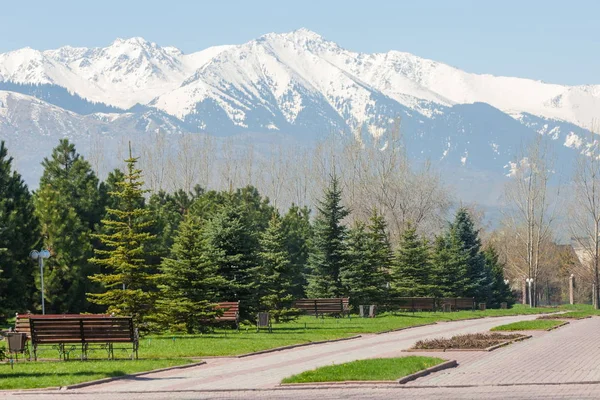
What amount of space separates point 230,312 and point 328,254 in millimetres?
19260

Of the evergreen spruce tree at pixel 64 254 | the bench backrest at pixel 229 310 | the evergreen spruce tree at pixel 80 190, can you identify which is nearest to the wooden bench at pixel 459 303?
the evergreen spruce tree at pixel 80 190

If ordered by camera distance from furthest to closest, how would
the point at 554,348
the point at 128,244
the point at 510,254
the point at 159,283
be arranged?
the point at 510,254, the point at 159,283, the point at 128,244, the point at 554,348

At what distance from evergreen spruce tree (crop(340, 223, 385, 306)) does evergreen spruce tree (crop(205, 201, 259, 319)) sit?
1571 cm

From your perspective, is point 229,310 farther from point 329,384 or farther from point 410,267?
point 410,267

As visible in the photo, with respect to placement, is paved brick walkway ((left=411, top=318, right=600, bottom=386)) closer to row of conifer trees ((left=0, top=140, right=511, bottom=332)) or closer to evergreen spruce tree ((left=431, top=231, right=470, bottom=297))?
row of conifer trees ((left=0, top=140, right=511, bottom=332))

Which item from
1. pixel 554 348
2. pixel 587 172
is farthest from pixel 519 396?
pixel 587 172

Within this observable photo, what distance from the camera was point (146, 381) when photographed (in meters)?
23.6

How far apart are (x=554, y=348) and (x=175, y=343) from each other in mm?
11528

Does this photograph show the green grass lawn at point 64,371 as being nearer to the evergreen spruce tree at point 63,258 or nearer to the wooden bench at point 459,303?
the evergreen spruce tree at point 63,258

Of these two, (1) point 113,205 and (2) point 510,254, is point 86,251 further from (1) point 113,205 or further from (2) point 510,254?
(2) point 510,254

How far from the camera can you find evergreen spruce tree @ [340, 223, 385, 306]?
61.4 meters

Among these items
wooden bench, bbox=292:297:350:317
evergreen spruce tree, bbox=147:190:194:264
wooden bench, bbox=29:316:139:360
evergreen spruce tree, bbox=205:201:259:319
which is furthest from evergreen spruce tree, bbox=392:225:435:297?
wooden bench, bbox=29:316:139:360

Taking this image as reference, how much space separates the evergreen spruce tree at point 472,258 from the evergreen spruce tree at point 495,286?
4.33 feet

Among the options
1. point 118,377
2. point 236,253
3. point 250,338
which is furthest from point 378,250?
point 118,377
